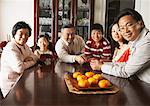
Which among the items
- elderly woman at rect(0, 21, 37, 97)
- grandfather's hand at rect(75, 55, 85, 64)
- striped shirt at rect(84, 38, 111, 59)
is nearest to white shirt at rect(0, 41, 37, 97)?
elderly woman at rect(0, 21, 37, 97)

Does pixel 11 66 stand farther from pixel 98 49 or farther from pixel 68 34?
pixel 98 49

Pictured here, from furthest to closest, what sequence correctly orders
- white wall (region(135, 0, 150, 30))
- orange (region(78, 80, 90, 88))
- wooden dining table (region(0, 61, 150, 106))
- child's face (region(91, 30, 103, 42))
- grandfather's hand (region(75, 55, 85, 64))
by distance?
white wall (region(135, 0, 150, 30)), child's face (region(91, 30, 103, 42)), grandfather's hand (region(75, 55, 85, 64)), orange (region(78, 80, 90, 88)), wooden dining table (region(0, 61, 150, 106))

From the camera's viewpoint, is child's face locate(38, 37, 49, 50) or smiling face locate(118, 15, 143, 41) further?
child's face locate(38, 37, 49, 50)

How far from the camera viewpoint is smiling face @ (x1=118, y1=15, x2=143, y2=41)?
1560 mm

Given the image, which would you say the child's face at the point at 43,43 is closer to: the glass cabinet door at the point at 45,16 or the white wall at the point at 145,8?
the glass cabinet door at the point at 45,16

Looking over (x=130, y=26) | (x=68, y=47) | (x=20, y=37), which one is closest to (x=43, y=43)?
(x=68, y=47)

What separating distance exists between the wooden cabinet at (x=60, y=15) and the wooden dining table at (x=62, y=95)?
299cm

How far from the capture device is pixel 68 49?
266 cm

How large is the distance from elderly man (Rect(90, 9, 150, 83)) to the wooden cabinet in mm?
2895

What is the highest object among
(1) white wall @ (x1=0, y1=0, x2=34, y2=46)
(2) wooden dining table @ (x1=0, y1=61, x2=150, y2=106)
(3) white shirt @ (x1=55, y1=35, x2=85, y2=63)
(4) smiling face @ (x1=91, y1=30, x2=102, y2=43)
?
(1) white wall @ (x1=0, y1=0, x2=34, y2=46)

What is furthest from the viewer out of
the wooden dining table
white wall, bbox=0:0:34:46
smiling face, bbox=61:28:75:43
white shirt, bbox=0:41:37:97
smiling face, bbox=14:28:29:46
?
white wall, bbox=0:0:34:46

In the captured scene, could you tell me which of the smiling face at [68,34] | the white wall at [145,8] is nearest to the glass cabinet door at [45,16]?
the white wall at [145,8]

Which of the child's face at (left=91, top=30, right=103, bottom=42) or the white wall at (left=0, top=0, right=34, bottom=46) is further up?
the white wall at (left=0, top=0, right=34, bottom=46)

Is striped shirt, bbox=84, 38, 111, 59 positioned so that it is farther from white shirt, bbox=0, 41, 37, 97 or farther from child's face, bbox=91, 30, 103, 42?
white shirt, bbox=0, 41, 37, 97
